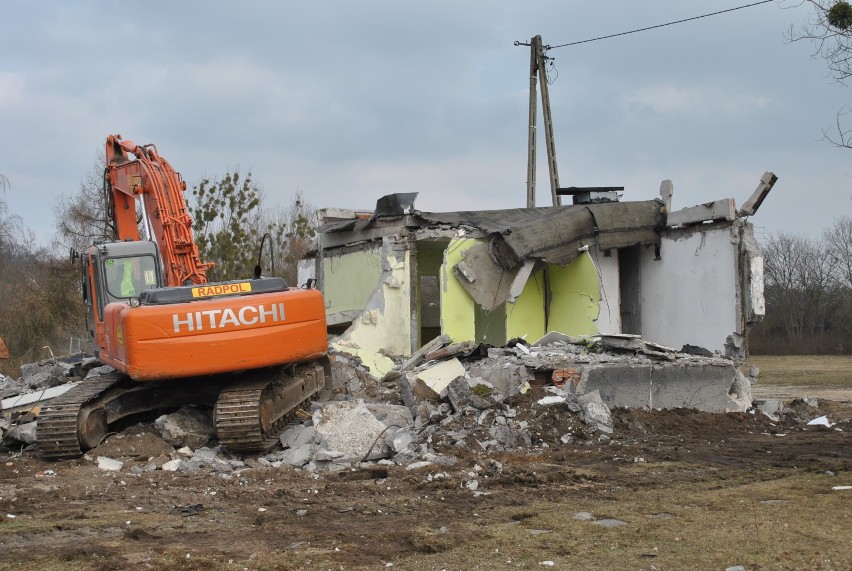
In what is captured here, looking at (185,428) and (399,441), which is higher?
(185,428)

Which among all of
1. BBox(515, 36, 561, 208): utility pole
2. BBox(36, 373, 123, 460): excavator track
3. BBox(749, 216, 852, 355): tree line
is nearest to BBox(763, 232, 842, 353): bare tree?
BBox(749, 216, 852, 355): tree line

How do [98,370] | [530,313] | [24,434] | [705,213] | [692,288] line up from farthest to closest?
[530,313] → [692,288] → [705,213] → [98,370] → [24,434]

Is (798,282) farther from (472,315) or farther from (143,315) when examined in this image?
(143,315)

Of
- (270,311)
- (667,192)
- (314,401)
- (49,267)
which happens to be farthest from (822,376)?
(49,267)

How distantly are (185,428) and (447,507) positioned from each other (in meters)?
4.16

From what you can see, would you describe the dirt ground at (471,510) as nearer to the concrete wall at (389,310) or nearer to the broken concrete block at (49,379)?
the broken concrete block at (49,379)

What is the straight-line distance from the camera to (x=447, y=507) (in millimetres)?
7023

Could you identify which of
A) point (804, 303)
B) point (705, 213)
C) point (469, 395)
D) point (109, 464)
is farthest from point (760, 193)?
point (804, 303)

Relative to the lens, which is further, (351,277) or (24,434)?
(351,277)

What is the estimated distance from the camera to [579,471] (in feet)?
27.6

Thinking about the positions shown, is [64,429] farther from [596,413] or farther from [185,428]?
[596,413]

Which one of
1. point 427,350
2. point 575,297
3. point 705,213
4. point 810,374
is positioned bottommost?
point 810,374

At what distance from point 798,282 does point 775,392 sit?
2910cm

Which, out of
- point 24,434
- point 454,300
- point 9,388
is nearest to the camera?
point 24,434
